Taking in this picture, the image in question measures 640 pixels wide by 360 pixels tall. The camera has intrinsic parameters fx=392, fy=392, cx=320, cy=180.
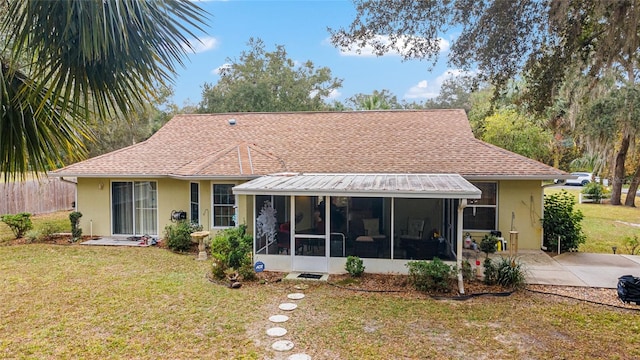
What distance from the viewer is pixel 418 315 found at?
748 centimetres

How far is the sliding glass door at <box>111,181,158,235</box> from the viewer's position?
49.3 feet

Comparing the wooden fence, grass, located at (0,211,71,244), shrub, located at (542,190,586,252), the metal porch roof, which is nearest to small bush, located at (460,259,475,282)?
the metal porch roof

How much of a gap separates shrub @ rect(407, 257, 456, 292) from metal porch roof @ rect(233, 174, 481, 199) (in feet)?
5.28

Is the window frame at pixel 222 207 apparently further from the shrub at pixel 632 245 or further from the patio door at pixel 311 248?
the shrub at pixel 632 245

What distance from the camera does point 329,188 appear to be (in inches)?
394

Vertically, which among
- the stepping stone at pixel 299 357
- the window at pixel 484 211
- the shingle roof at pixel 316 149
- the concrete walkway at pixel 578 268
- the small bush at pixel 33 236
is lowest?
the stepping stone at pixel 299 357

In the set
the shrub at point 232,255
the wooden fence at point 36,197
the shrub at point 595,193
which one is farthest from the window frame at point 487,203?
the shrub at point 595,193

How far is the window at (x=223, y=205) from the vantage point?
1370 cm

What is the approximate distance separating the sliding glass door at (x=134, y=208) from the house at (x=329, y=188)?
39 millimetres

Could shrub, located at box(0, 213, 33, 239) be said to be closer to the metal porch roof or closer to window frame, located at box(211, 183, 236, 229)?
window frame, located at box(211, 183, 236, 229)

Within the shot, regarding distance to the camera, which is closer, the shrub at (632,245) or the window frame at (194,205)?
the shrub at (632,245)

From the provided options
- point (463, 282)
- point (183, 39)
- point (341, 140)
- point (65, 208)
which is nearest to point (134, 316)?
point (183, 39)

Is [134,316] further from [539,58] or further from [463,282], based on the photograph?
[539,58]

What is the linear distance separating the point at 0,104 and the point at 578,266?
1303cm
